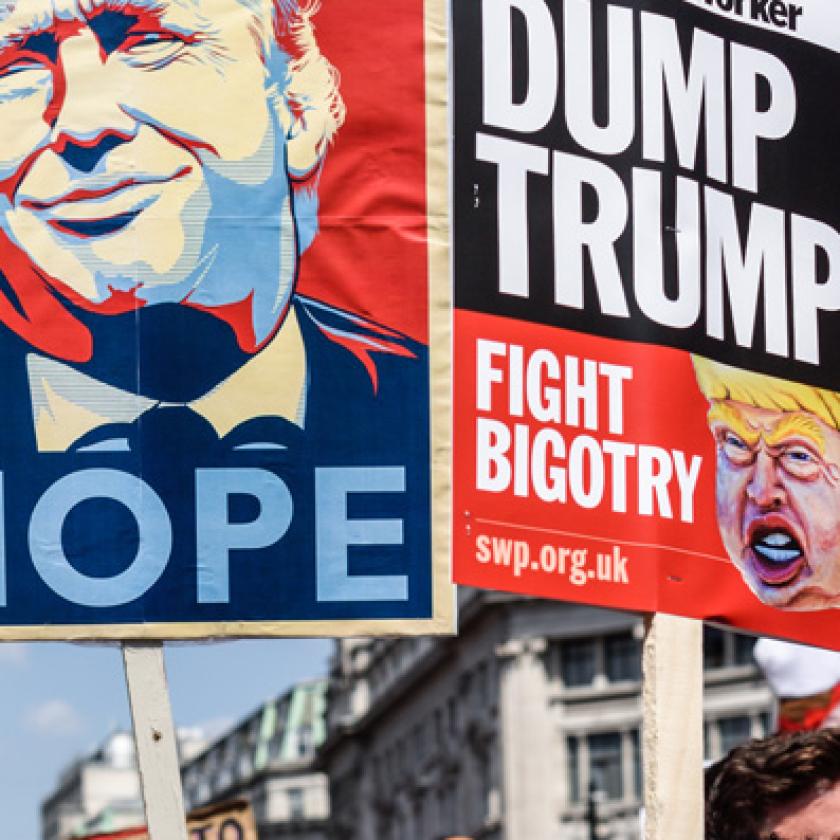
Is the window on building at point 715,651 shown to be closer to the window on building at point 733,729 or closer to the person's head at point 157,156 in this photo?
the window on building at point 733,729

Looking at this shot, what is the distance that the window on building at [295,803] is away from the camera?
385ft

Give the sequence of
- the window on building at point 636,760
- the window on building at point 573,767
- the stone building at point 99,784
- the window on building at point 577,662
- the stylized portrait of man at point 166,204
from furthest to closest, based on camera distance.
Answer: the stone building at point 99,784, the window on building at point 577,662, the window on building at point 573,767, the window on building at point 636,760, the stylized portrait of man at point 166,204

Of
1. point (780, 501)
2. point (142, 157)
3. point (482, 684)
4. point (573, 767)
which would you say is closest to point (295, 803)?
point (482, 684)

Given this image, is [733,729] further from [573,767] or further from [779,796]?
[779,796]

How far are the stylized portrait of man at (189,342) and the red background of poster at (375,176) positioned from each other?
0.04 m

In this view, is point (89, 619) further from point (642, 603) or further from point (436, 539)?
point (642, 603)

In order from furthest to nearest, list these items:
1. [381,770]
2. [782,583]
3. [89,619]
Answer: [381,770], [782,583], [89,619]

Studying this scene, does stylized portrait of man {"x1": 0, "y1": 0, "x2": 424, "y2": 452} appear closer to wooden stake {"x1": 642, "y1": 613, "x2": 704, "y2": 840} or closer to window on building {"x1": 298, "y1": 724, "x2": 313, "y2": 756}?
wooden stake {"x1": 642, "y1": 613, "x2": 704, "y2": 840}

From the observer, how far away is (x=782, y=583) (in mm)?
7535

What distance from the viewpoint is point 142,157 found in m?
7.11

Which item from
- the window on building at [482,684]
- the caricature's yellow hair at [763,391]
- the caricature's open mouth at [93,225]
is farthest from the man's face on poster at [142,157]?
the window on building at [482,684]

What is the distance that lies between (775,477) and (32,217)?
2.30 metres

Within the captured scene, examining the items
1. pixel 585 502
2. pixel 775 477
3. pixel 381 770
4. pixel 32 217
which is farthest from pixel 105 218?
pixel 381 770

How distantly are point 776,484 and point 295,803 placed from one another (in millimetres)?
112178
